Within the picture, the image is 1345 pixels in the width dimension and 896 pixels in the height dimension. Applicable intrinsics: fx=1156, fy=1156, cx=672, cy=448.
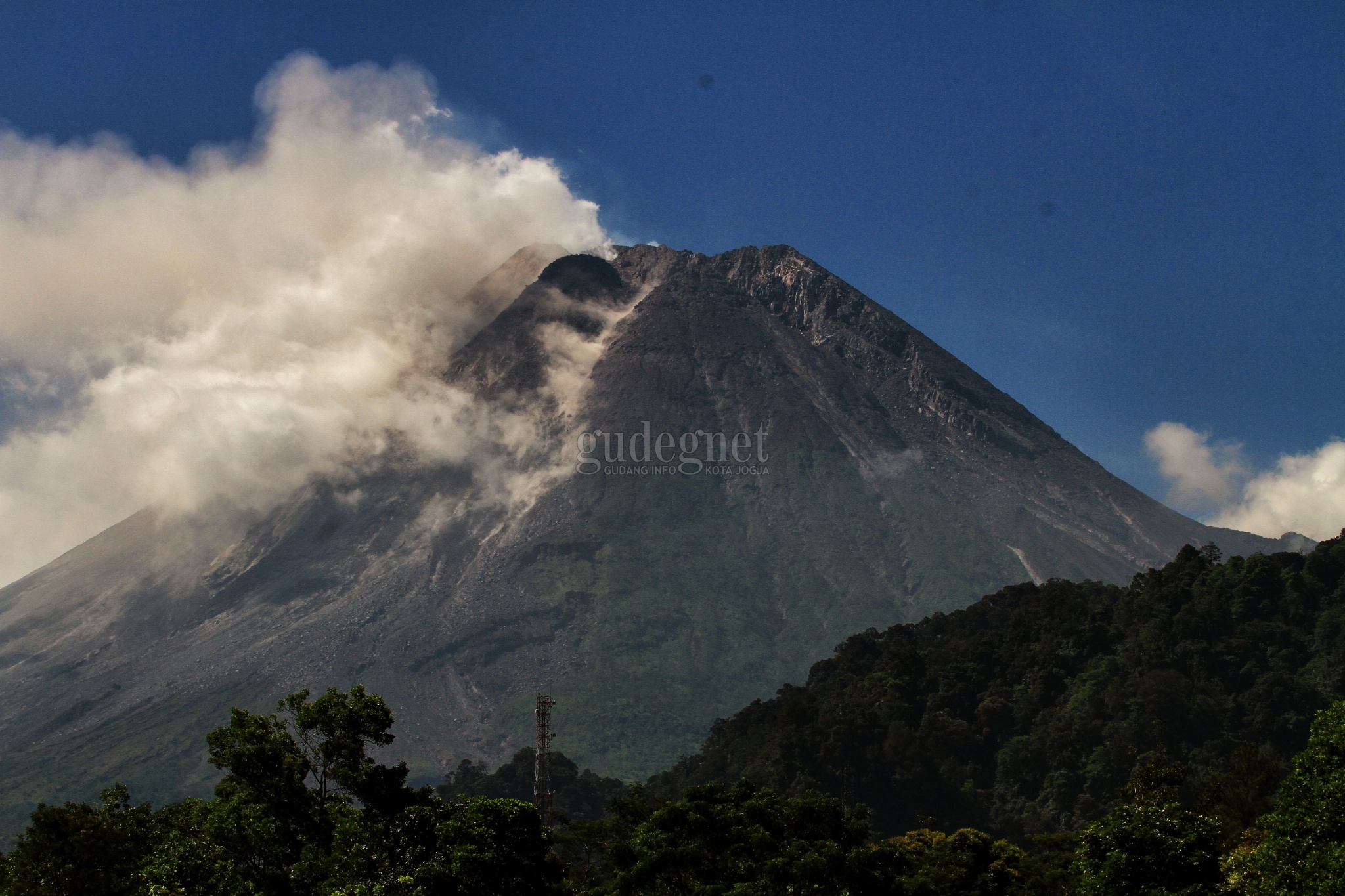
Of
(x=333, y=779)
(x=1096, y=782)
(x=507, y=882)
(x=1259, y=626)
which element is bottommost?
(x=1096, y=782)

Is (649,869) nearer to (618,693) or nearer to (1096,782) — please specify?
(1096,782)

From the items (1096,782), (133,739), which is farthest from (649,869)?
(133,739)

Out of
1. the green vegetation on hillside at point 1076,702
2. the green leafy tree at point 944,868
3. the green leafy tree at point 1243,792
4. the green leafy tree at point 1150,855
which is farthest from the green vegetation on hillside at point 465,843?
the green vegetation on hillside at point 1076,702

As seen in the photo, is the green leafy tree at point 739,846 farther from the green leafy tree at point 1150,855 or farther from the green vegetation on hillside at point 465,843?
the green leafy tree at point 1150,855

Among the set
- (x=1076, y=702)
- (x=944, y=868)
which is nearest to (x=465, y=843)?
(x=944, y=868)

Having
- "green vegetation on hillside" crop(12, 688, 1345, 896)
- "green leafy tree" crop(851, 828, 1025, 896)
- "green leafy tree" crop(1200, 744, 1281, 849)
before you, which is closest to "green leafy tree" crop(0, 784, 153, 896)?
"green vegetation on hillside" crop(12, 688, 1345, 896)
